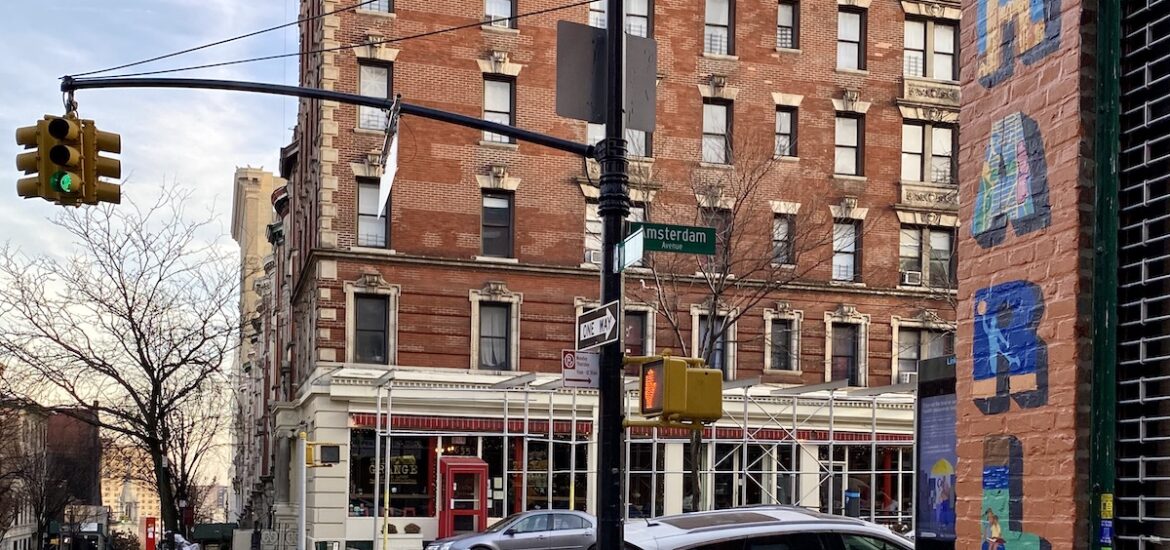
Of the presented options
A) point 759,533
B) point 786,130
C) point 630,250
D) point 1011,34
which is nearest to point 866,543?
point 759,533

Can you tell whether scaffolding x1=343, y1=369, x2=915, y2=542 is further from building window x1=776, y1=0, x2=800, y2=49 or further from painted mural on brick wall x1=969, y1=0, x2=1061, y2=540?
painted mural on brick wall x1=969, y1=0, x2=1061, y2=540

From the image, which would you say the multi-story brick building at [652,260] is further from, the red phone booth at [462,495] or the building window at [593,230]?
the red phone booth at [462,495]

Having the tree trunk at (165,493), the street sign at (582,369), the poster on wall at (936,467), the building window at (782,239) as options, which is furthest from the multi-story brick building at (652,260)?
the poster on wall at (936,467)

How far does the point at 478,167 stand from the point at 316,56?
19.5 ft

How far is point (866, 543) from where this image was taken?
14.2m

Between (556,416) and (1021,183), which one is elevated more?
(1021,183)

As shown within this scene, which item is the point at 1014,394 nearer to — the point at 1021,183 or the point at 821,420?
the point at 1021,183

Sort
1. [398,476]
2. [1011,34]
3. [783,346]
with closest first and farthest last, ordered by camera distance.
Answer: [1011,34] < [398,476] < [783,346]

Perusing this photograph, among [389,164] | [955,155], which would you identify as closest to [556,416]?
[955,155]

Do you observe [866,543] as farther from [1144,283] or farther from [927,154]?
[927,154]

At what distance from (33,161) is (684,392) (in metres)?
7.11

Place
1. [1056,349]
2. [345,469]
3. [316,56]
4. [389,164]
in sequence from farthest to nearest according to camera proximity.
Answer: [316,56], [345,469], [389,164], [1056,349]

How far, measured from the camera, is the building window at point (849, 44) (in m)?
39.0

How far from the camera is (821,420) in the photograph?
37.8m
